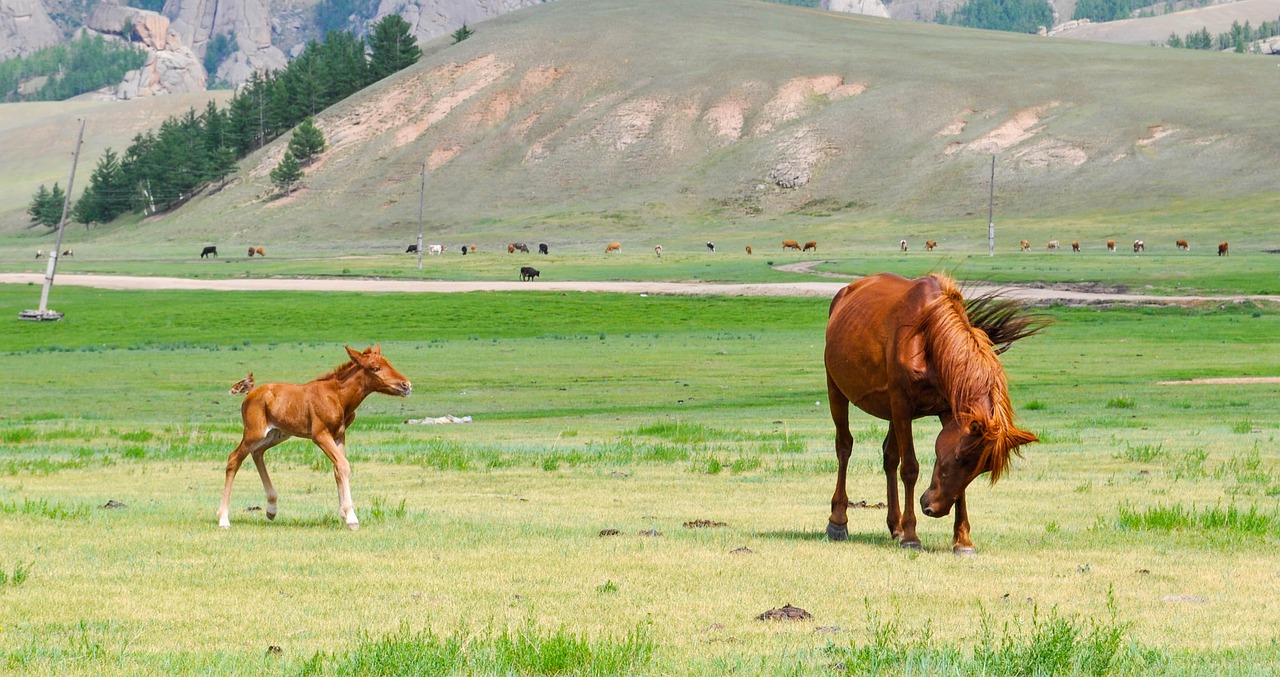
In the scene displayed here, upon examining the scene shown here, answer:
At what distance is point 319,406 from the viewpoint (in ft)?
48.3

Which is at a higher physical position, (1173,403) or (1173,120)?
(1173,120)

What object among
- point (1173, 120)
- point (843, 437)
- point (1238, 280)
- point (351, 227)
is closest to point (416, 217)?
point (351, 227)

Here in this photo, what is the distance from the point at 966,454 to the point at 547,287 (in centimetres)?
7071

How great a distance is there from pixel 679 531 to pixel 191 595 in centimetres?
508

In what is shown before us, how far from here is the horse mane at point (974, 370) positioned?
39.7ft

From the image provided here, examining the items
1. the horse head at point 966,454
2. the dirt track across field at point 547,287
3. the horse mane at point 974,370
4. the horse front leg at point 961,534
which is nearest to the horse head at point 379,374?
the horse mane at point 974,370

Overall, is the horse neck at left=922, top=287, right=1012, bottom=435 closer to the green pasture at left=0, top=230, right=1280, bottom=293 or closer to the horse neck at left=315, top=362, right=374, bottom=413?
the horse neck at left=315, top=362, right=374, bottom=413

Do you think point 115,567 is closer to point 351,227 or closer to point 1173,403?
point 1173,403

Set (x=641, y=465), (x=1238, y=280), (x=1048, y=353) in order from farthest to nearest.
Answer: (x=1238, y=280), (x=1048, y=353), (x=641, y=465)

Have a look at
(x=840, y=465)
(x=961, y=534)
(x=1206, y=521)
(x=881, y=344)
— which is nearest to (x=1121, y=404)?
(x=1206, y=521)

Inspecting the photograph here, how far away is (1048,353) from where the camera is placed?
4766cm

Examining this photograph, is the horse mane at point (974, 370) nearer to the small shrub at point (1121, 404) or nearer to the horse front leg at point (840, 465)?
the horse front leg at point (840, 465)

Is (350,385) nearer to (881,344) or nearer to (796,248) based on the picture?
(881,344)

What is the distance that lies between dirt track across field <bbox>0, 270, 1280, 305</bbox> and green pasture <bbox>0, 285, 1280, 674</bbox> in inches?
1301
